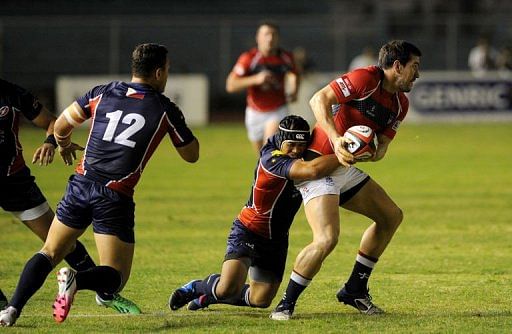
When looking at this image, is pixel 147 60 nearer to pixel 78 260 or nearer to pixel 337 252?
pixel 78 260

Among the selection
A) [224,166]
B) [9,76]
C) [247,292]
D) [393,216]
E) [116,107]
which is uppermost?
[116,107]

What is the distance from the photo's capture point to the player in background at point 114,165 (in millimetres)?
7605

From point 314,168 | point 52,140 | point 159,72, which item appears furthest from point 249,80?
point 159,72

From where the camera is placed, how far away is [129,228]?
7.73 metres

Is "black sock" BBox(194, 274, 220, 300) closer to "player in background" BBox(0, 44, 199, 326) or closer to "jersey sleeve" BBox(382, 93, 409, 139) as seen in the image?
"player in background" BBox(0, 44, 199, 326)

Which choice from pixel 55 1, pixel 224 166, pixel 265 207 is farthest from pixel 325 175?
pixel 55 1

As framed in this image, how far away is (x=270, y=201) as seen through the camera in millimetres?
8234

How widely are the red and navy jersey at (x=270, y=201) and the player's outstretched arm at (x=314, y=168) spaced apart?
0.66ft

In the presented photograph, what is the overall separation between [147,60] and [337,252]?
14.8ft

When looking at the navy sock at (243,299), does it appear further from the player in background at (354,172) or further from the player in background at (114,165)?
the player in background at (114,165)

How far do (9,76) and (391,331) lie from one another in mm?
26912

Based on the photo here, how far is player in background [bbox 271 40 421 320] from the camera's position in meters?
7.97

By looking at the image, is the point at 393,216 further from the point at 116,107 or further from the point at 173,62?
the point at 173,62

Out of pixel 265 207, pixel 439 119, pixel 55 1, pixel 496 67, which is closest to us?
pixel 265 207
